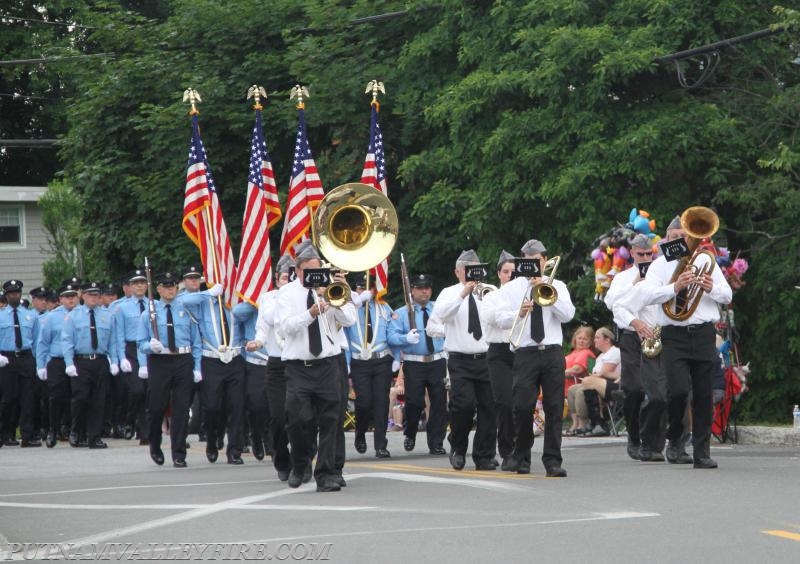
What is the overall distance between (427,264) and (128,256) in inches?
301

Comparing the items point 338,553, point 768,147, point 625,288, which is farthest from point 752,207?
point 338,553

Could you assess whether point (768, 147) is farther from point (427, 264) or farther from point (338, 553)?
point (338, 553)

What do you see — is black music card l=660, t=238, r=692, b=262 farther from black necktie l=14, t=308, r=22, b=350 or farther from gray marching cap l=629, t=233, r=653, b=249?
black necktie l=14, t=308, r=22, b=350

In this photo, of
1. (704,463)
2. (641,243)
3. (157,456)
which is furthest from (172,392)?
(704,463)

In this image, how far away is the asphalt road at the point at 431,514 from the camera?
9.72 meters

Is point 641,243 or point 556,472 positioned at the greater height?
point 641,243

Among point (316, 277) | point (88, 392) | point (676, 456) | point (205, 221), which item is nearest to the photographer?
point (316, 277)

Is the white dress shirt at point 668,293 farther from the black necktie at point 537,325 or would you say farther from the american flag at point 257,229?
the american flag at point 257,229

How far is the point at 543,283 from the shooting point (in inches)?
570

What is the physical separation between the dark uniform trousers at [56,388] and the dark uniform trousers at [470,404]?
26.9 feet

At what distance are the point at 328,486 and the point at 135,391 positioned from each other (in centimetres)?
1023

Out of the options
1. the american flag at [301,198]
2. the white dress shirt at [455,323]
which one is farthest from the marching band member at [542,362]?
the american flag at [301,198]

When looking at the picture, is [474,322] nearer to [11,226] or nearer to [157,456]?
[157,456]

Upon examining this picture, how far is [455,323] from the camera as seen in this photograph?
644 inches
